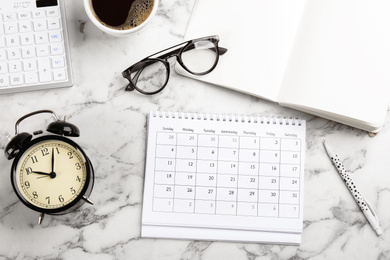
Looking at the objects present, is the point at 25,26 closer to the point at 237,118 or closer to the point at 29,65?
the point at 29,65

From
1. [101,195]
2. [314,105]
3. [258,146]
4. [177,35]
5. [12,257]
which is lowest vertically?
[12,257]

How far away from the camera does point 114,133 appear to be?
0.91 metres

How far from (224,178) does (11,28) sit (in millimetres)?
532

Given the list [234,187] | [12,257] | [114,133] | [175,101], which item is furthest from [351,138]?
[12,257]

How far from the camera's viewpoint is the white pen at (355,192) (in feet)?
3.00

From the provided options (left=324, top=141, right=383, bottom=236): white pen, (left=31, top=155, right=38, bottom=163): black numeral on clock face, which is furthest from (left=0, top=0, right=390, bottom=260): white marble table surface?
(left=31, top=155, right=38, bottom=163): black numeral on clock face

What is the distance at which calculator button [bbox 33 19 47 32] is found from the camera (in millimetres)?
851

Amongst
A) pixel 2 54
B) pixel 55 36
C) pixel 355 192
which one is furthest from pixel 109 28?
pixel 355 192

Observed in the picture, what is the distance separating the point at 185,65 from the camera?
35.4 inches

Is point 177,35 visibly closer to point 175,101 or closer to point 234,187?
point 175,101

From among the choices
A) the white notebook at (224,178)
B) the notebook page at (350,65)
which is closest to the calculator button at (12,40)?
the white notebook at (224,178)

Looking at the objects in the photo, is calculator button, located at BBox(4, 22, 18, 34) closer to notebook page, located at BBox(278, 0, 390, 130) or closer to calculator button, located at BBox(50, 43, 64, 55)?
calculator button, located at BBox(50, 43, 64, 55)

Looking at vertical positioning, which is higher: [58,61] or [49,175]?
[58,61]

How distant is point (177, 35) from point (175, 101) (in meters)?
0.14
